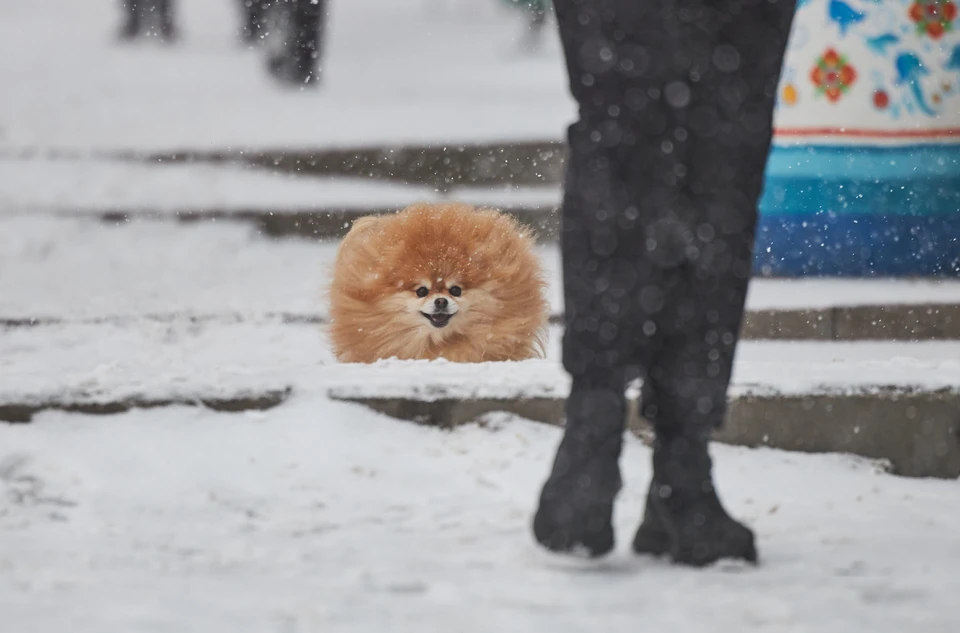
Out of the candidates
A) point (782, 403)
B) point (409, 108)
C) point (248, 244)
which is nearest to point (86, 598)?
point (782, 403)

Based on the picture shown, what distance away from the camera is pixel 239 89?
9.36 m

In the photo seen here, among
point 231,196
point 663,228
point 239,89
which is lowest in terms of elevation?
point 231,196

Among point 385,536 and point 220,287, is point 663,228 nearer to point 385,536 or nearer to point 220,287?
point 385,536

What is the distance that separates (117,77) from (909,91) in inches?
266

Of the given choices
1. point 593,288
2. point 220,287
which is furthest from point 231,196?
point 593,288

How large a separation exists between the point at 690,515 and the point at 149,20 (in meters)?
11.9

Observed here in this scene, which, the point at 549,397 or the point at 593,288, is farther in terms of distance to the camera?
the point at 549,397

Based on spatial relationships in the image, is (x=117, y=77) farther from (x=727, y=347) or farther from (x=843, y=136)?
(x=727, y=347)

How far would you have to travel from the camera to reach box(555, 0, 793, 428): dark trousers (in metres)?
2.11

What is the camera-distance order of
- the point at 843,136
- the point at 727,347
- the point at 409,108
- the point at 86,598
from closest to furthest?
Result: 1. the point at 86,598
2. the point at 727,347
3. the point at 843,136
4. the point at 409,108

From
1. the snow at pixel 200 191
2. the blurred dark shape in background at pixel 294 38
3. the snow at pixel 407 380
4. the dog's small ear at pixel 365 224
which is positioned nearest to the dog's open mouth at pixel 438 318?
the dog's small ear at pixel 365 224

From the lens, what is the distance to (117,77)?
10.0 meters

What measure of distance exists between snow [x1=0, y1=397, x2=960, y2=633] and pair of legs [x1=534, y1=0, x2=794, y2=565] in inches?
4.5

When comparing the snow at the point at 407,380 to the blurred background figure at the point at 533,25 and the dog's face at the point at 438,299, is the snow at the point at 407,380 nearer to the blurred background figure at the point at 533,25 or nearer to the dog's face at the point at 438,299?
the dog's face at the point at 438,299
